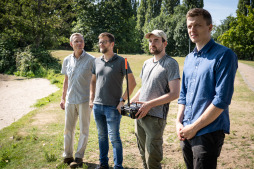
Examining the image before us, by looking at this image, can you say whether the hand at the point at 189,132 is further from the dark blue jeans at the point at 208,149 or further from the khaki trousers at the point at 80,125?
the khaki trousers at the point at 80,125

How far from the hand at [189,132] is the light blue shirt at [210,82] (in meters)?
0.05

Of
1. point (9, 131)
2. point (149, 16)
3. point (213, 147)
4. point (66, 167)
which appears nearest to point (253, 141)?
point (213, 147)

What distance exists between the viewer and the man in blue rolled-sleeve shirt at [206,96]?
6.02ft

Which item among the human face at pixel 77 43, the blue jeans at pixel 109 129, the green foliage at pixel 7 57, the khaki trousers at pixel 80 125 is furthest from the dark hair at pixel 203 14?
the green foliage at pixel 7 57

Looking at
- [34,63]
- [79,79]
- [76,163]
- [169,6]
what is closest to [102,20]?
[169,6]

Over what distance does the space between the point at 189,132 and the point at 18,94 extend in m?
11.5

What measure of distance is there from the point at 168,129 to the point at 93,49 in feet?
126

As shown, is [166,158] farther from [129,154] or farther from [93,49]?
[93,49]

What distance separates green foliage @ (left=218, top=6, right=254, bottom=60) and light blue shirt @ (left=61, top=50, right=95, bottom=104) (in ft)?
130

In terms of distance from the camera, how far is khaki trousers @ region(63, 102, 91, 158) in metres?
3.95

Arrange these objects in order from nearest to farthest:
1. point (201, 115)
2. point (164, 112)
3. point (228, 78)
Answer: point (228, 78) < point (201, 115) < point (164, 112)

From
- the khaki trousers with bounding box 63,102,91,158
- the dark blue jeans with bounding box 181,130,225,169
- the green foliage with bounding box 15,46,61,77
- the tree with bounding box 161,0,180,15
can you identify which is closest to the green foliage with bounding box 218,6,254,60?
the tree with bounding box 161,0,180,15

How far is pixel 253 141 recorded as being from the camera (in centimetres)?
500

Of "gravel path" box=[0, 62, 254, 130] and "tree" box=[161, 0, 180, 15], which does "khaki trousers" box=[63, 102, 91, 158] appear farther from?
"tree" box=[161, 0, 180, 15]
